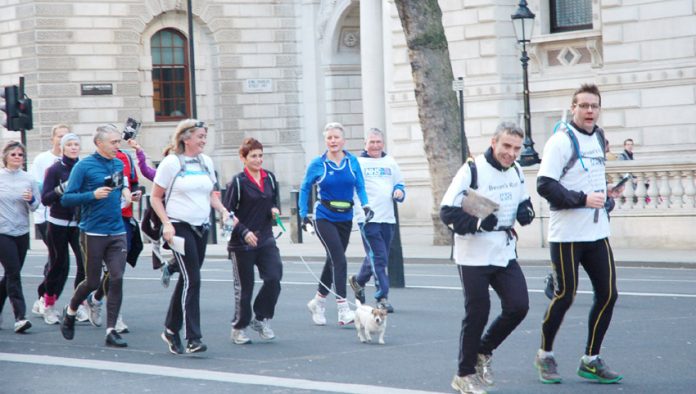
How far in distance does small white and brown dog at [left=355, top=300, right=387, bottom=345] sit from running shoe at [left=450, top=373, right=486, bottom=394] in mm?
2666

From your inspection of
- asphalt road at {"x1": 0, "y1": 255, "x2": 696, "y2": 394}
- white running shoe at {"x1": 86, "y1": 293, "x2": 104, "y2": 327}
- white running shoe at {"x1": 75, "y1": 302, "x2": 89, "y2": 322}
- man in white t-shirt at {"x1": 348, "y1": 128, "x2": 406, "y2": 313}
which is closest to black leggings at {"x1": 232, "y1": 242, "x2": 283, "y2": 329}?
asphalt road at {"x1": 0, "y1": 255, "x2": 696, "y2": 394}

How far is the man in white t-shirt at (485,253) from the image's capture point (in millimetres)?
9047

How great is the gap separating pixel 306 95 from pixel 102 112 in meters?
5.88

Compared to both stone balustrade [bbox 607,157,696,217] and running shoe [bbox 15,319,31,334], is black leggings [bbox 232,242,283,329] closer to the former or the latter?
running shoe [bbox 15,319,31,334]

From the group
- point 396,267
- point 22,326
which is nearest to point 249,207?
point 22,326

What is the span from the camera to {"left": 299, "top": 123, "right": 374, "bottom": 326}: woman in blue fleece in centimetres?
1314

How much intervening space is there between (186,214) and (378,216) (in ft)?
10.7

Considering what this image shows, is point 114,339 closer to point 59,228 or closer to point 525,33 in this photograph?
point 59,228

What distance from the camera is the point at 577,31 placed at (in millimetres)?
28703

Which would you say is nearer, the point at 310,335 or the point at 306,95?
the point at 310,335

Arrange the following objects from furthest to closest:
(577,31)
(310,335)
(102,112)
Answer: (102,112) < (577,31) < (310,335)

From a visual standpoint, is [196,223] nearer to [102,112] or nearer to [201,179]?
[201,179]

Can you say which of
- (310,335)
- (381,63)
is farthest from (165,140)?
(310,335)

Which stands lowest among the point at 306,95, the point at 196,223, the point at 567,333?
the point at 567,333
